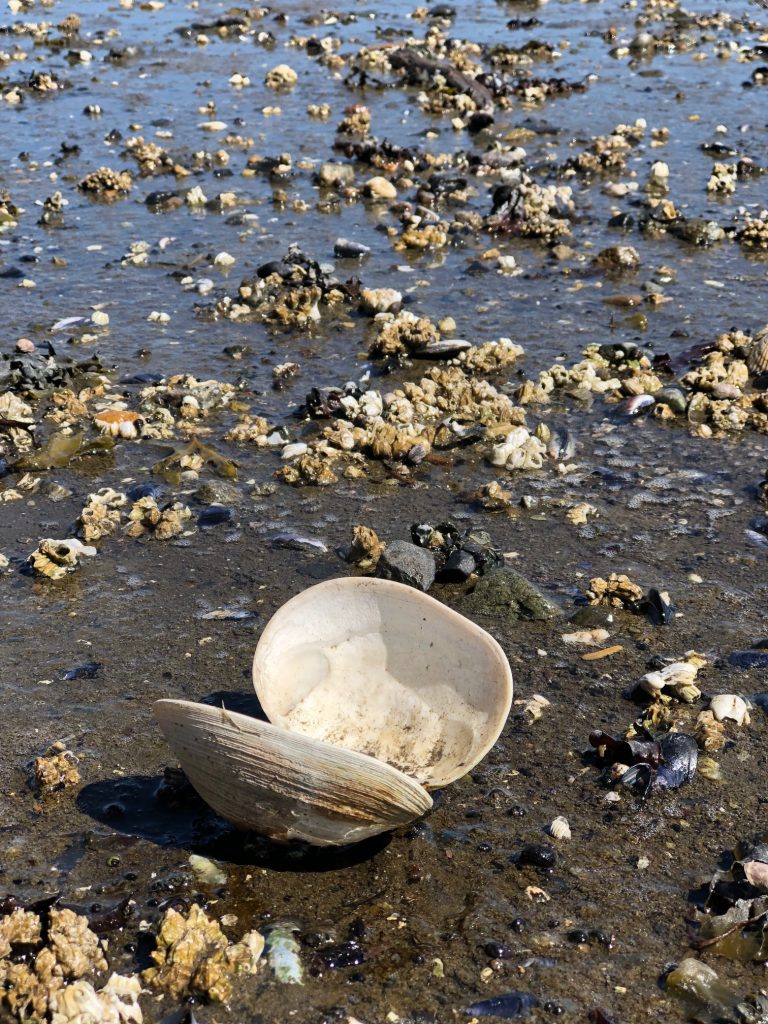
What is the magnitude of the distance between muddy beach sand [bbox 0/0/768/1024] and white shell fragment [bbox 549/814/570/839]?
0.03 metres

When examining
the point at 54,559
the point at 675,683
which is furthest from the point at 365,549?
the point at 675,683

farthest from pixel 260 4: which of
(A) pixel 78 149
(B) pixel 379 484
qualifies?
(B) pixel 379 484

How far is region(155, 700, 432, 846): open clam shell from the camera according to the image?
359cm

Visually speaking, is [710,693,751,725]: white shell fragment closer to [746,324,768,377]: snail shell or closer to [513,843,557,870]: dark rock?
[513,843,557,870]: dark rock

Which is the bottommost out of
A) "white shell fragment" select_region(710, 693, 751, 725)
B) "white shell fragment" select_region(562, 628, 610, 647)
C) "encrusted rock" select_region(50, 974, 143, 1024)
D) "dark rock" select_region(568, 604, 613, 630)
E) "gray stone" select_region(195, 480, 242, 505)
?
"white shell fragment" select_region(562, 628, 610, 647)

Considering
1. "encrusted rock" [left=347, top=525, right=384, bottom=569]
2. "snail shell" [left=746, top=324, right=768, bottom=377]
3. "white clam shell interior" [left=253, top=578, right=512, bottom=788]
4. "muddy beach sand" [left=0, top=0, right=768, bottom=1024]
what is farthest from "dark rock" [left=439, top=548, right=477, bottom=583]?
"snail shell" [left=746, top=324, right=768, bottom=377]

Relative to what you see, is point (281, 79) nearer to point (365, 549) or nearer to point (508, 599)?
point (365, 549)

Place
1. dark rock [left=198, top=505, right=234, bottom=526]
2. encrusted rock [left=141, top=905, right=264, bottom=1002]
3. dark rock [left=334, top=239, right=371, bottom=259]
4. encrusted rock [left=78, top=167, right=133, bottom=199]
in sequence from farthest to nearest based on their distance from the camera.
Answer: encrusted rock [left=78, top=167, right=133, bottom=199], dark rock [left=334, top=239, right=371, bottom=259], dark rock [left=198, top=505, right=234, bottom=526], encrusted rock [left=141, top=905, right=264, bottom=1002]

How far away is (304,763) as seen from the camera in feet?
11.8

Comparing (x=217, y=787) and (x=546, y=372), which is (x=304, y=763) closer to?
(x=217, y=787)

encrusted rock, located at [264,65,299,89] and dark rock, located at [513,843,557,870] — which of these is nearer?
dark rock, located at [513,843,557,870]

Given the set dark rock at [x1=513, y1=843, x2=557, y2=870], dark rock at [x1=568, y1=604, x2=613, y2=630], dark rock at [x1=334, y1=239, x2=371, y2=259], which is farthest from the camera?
dark rock at [x1=334, y1=239, x2=371, y2=259]

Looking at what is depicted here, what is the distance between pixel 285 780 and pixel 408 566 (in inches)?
86.8

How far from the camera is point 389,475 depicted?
6855 mm
